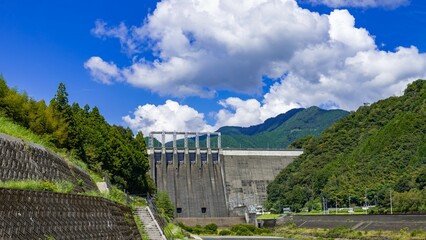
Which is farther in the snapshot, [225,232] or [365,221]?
[225,232]

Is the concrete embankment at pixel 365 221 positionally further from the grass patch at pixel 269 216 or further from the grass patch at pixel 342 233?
the grass patch at pixel 269 216

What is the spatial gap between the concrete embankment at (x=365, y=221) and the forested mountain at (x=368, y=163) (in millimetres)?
4251

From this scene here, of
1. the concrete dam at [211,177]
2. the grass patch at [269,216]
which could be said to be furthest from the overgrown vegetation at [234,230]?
the concrete dam at [211,177]

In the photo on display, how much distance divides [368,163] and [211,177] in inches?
930

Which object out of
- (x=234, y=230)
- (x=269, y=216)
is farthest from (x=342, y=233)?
(x=269, y=216)

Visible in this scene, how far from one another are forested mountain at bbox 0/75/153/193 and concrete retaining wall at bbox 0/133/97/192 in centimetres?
836

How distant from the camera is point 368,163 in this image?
73.4 m

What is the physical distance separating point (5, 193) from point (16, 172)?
3.16 metres

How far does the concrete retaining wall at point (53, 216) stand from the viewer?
Answer: 732 cm

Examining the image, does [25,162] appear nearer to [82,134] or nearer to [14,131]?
[14,131]

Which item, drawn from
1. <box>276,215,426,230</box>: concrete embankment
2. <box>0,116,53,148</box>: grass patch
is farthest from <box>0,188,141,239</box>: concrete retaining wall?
<box>276,215,426,230</box>: concrete embankment

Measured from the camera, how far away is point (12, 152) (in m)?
10.5

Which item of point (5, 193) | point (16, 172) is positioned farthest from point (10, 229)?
point (16, 172)

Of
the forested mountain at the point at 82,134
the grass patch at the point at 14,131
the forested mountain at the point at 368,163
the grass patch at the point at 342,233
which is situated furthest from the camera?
the forested mountain at the point at 368,163
